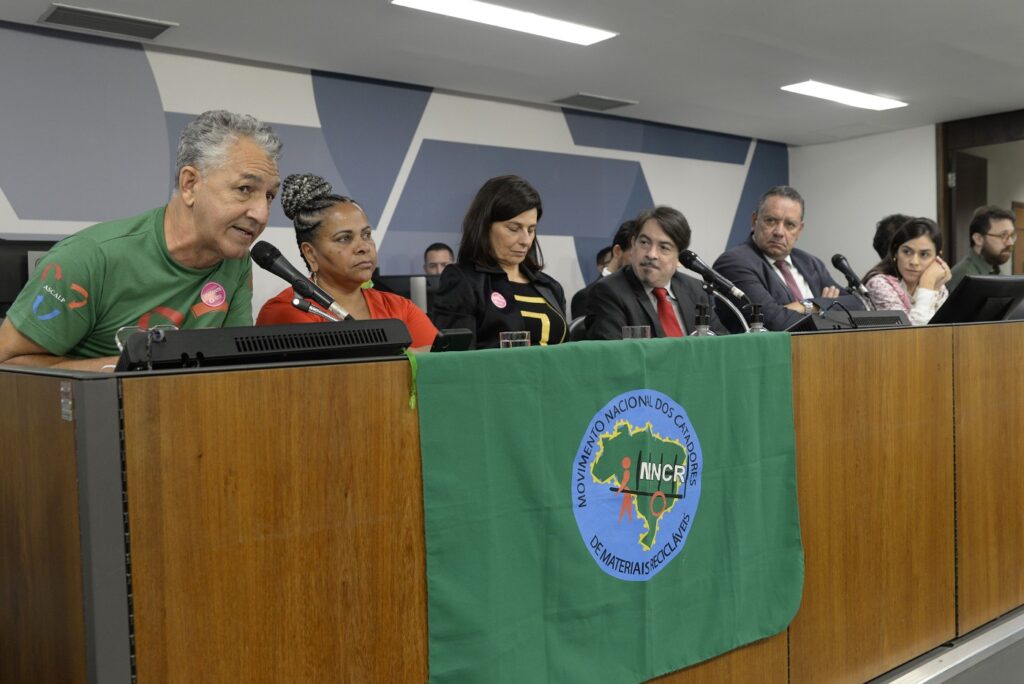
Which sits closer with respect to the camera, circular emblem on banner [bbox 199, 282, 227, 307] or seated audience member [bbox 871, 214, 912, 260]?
circular emblem on banner [bbox 199, 282, 227, 307]

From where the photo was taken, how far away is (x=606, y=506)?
4.82ft

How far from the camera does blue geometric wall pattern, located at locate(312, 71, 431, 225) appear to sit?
223 inches

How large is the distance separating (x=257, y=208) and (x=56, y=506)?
0.79 m

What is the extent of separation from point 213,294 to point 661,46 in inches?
161

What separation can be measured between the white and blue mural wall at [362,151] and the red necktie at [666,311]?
303 centimetres

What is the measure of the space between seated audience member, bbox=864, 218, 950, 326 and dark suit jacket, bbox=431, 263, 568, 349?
5.89 feet

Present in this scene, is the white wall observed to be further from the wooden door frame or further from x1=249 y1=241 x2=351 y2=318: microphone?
x1=249 y1=241 x2=351 y2=318: microphone

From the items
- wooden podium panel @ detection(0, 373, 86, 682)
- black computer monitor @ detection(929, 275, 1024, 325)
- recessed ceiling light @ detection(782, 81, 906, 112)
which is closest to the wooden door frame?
recessed ceiling light @ detection(782, 81, 906, 112)

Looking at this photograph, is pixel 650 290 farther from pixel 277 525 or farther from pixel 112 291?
pixel 277 525

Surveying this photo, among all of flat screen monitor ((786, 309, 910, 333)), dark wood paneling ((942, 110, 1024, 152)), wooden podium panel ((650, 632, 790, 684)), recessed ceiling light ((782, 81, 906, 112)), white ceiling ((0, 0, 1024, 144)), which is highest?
recessed ceiling light ((782, 81, 906, 112))

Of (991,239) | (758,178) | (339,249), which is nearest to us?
(339,249)

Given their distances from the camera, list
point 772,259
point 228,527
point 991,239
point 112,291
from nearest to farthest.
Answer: point 228,527 → point 112,291 → point 772,259 → point 991,239

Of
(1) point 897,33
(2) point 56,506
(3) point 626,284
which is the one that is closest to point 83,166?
(3) point 626,284

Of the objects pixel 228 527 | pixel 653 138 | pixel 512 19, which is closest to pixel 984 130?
pixel 653 138
